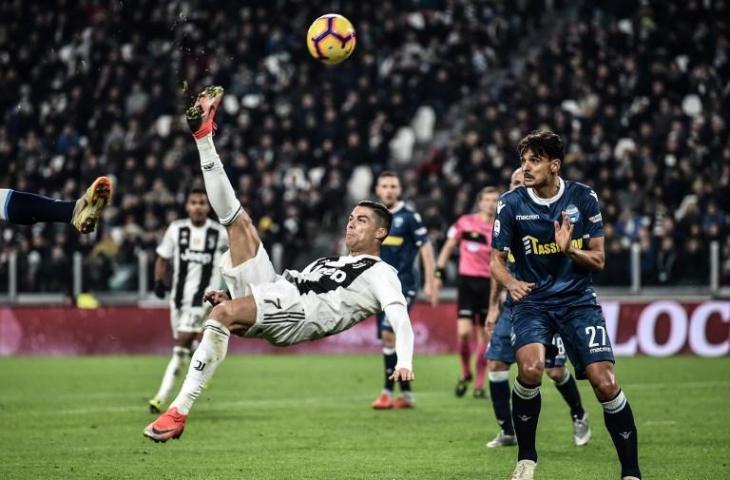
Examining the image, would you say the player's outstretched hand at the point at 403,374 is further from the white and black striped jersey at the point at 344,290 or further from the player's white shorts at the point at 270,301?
the player's white shorts at the point at 270,301

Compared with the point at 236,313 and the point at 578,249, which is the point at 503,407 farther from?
the point at 236,313

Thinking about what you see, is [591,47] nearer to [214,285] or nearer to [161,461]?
[214,285]

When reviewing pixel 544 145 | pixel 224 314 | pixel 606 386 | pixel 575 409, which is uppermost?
pixel 544 145

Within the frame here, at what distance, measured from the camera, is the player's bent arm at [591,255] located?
25.5ft

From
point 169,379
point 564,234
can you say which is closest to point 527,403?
point 564,234

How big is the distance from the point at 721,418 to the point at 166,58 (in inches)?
740

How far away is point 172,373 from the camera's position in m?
13.3

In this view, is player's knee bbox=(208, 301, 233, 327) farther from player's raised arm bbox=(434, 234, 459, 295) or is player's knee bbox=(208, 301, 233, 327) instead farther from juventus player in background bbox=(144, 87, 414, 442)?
player's raised arm bbox=(434, 234, 459, 295)

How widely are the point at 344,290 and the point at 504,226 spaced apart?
3.75ft

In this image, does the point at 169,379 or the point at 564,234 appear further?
the point at 169,379

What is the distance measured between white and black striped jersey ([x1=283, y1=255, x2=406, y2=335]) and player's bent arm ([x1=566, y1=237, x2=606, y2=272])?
1106 millimetres

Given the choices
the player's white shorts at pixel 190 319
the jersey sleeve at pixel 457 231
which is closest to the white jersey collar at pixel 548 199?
the player's white shorts at pixel 190 319

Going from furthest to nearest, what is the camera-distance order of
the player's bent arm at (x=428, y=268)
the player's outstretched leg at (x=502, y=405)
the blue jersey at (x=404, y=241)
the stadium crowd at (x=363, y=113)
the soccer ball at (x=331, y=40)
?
the stadium crowd at (x=363, y=113) < the player's bent arm at (x=428, y=268) < the blue jersey at (x=404, y=241) < the soccer ball at (x=331, y=40) < the player's outstretched leg at (x=502, y=405)

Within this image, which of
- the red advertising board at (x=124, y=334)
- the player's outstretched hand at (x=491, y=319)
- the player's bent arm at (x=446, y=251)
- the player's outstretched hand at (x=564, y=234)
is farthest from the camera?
the red advertising board at (x=124, y=334)
